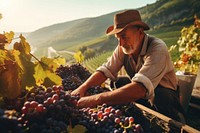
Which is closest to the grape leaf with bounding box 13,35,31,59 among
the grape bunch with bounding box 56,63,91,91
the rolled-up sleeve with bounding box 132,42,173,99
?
the grape bunch with bounding box 56,63,91,91

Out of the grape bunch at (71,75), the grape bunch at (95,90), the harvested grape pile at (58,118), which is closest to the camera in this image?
the harvested grape pile at (58,118)

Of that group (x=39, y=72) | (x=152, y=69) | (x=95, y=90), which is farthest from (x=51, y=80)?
(x=152, y=69)

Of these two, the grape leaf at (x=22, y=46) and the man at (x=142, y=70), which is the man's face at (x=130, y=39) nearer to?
the man at (x=142, y=70)

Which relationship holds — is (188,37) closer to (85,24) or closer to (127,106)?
(127,106)

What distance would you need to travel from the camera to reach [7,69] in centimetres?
152

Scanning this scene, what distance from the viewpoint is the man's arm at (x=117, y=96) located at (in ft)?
7.13

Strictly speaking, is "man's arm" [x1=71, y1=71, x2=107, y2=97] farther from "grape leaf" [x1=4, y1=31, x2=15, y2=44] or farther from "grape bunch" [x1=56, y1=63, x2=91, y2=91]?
"grape leaf" [x1=4, y1=31, x2=15, y2=44]

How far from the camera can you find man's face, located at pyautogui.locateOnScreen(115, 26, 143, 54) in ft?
9.81

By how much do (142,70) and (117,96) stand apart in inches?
19.7

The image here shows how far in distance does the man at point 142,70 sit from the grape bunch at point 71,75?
15 centimetres

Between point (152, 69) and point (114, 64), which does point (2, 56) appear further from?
point (114, 64)

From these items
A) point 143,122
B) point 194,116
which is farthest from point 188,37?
point 143,122

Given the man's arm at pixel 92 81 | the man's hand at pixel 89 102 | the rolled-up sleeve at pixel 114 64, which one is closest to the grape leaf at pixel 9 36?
the man's hand at pixel 89 102

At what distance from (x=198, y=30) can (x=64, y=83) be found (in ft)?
16.2
